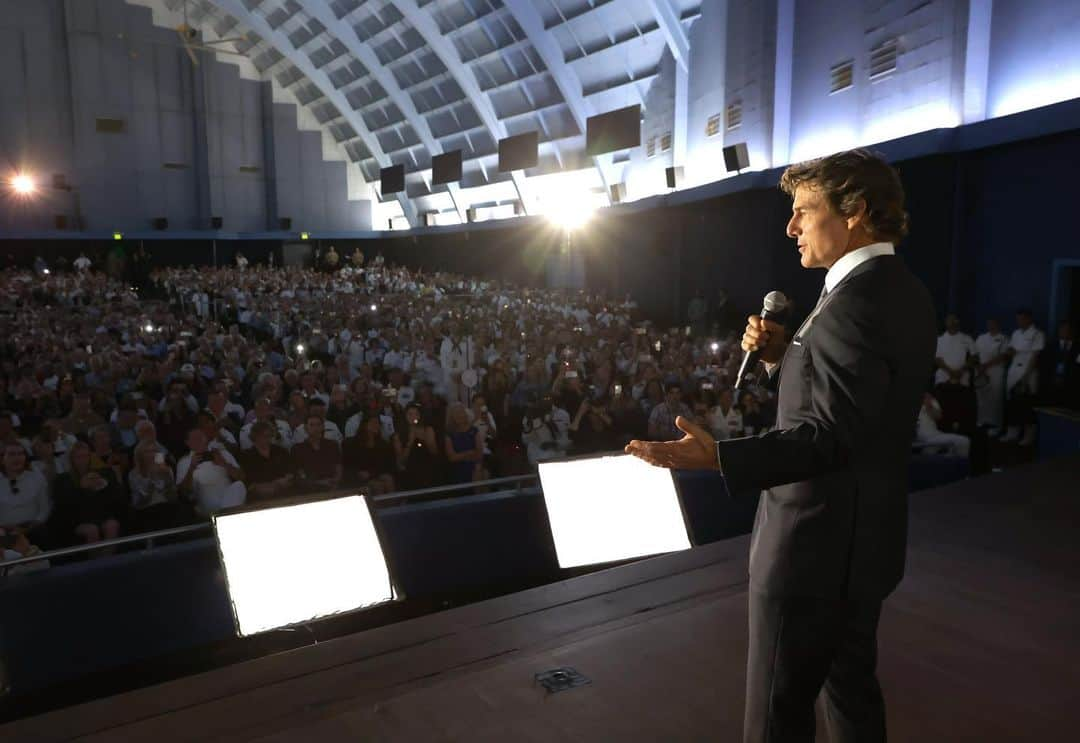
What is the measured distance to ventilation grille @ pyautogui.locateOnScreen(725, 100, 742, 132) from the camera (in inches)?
682

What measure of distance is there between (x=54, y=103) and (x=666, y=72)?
1106 inches

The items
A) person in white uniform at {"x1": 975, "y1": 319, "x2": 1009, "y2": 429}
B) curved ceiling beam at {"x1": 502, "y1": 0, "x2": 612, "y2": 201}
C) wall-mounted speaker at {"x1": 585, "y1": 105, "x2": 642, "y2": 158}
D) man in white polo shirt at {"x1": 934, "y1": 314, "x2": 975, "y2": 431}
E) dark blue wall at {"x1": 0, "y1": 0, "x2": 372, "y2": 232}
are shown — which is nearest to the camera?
man in white polo shirt at {"x1": 934, "y1": 314, "x2": 975, "y2": 431}

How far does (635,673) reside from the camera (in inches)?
125

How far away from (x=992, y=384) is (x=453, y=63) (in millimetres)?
24423

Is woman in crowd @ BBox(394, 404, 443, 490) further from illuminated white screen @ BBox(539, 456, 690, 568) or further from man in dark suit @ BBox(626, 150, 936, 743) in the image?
man in dark suit @ BBox(626, 150, 936, 743)

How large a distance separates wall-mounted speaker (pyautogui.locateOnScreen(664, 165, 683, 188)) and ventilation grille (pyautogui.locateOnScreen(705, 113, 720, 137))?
1.26 m

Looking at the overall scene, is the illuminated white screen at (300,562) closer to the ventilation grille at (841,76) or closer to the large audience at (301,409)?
the large audience at (301,409)

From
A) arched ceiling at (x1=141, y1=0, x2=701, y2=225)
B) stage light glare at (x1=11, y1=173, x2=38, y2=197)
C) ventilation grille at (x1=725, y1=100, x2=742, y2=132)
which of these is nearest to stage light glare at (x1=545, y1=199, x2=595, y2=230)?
arched ceiling at (x1=141, y1=0, x2=701, y2=225)

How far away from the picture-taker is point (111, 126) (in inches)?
1419

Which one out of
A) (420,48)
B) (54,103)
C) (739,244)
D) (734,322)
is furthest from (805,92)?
(54,103)

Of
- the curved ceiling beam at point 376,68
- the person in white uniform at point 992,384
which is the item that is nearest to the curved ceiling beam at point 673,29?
the person in white uniform at point 992,384

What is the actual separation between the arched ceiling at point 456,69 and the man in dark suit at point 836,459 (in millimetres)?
20876

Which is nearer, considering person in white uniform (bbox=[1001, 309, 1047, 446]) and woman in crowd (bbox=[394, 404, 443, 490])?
woman in crowd (bbox=[394, 404, 443, 490])

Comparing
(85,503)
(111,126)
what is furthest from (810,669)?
(111,126)
